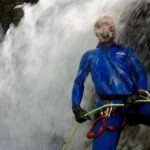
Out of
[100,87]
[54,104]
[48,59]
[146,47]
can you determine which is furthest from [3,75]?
[100,87]

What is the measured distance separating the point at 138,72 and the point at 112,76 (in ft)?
0.77

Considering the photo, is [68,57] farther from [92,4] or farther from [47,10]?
[47,10]

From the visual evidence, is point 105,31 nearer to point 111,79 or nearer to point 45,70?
point 111,79

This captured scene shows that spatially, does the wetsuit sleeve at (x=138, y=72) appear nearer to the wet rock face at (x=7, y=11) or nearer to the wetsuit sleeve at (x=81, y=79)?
the wetsuit sleeve at (x=81, y=79)

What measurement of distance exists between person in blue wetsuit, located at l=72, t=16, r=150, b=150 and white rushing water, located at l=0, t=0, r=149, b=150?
132cm

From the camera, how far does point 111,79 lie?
4.99m

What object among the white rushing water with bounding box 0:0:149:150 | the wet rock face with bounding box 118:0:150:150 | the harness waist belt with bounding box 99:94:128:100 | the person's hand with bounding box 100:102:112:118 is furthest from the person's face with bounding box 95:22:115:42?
the white rushing water with bounding box 0:0:149:150

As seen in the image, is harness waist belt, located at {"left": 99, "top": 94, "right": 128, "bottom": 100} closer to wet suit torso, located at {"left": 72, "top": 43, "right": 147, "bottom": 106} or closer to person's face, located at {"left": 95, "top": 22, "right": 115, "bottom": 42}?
wet suit torso, located at {"left": 72, "top": 43, "right": 147, "bottom": 106}

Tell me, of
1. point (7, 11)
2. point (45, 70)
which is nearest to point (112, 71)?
point (45, 70)

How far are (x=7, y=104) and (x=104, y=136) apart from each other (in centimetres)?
395

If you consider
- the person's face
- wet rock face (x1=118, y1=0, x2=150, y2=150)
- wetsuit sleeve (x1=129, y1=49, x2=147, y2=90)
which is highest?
the person's face

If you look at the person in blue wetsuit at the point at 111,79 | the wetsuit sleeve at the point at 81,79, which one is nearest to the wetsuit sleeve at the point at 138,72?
the person in blue wetsuit at the point at 111,79

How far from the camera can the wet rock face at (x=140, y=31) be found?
591cm

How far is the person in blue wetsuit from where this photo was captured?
16.0 ft
